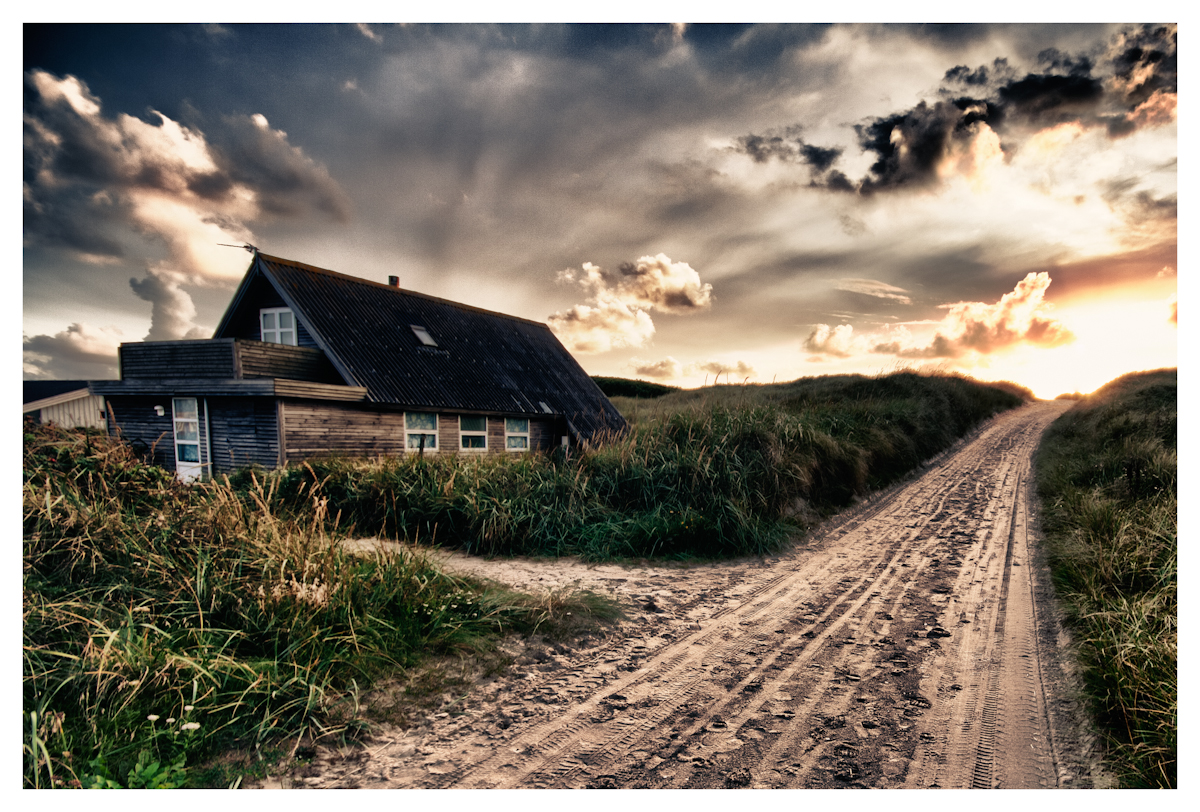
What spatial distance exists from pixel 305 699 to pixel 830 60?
5.57 meters

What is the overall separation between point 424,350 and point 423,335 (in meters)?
0.90

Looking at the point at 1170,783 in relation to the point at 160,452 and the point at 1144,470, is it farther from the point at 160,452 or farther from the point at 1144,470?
the point at 160,452

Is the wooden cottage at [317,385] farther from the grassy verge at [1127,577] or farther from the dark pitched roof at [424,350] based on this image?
the grassy verge at [1127,577]

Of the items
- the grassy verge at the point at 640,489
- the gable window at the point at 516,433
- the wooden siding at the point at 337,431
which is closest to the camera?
the grassy verge at the point at 640,489

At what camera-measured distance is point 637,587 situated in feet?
18.0

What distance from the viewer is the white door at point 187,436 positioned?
12.7 metres

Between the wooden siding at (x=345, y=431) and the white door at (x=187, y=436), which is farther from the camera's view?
the white door at (x=187, y=436)

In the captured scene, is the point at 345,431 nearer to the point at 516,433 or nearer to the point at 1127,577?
the point at 516,433

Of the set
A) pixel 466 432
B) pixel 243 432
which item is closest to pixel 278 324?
pixel 243 432

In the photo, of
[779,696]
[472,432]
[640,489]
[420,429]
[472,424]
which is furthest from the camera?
[472,424]

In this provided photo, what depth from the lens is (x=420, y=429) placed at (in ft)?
47.7

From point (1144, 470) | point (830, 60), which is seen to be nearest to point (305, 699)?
point (830, 60)

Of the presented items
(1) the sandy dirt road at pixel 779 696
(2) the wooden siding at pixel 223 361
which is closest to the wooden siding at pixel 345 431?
(2) the wooden siding at pixel 223 361

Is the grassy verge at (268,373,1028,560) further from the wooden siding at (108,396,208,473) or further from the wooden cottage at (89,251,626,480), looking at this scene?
the wooden siding at (108,396,208,473)
